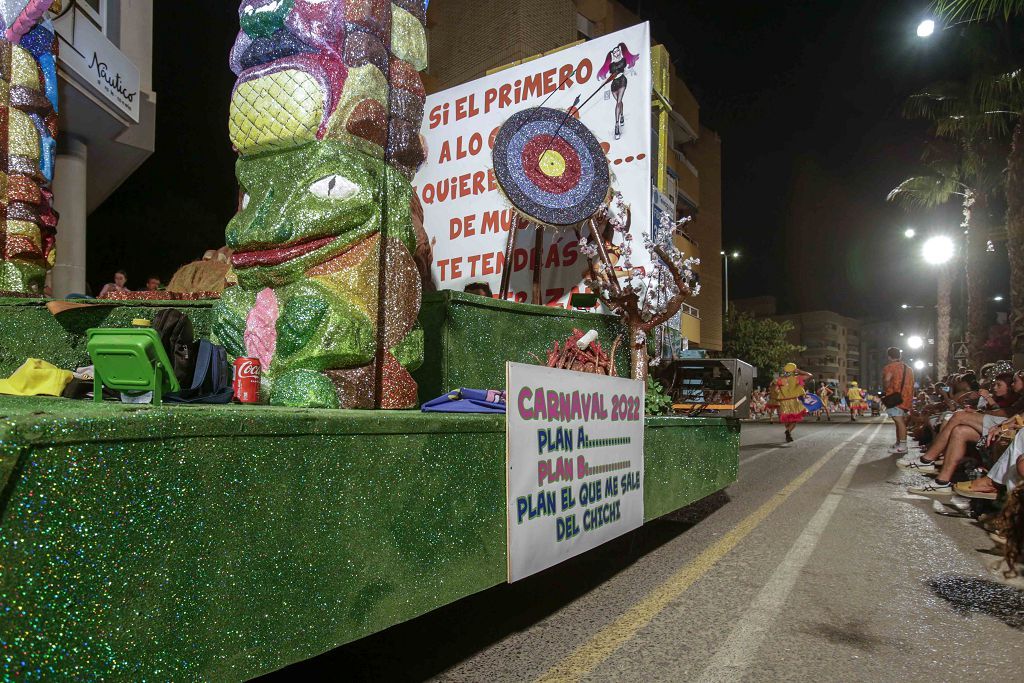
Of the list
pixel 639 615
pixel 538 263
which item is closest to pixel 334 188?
pixel 639 615

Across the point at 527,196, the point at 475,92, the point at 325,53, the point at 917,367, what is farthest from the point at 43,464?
the point at 917,367

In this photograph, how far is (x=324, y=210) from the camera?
2.97 m

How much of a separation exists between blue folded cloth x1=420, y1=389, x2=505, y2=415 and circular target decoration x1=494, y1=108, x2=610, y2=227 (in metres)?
2.78

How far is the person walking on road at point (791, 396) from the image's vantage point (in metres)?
15.4

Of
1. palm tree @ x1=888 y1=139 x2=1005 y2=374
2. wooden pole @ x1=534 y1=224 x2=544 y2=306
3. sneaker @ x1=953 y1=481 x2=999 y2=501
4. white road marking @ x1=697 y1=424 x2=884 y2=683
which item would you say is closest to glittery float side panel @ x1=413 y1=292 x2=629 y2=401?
white road marking @ x1=697 y1=424 x2=884 y2=683

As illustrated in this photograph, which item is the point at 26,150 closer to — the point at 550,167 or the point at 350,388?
the point at 350,388

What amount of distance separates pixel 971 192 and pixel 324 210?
21.7 metres

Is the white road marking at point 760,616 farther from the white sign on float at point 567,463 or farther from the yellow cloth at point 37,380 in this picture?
the yellow cloth at point 37,380

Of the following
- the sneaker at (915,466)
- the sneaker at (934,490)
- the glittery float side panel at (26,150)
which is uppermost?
the glittery float side panel at (26,150)

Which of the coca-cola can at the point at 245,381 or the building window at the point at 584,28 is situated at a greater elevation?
the building window at the point at 584,28

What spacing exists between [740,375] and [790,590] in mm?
10722

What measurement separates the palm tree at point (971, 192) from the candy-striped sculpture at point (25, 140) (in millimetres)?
20149

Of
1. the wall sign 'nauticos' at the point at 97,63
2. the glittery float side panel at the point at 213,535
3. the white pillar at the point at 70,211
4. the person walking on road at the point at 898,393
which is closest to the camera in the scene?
the glittery float side panel at the point at 213,535

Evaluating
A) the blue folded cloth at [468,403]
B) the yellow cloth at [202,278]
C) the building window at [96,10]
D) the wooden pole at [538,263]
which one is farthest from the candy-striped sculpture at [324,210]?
the building window at [96,10]
